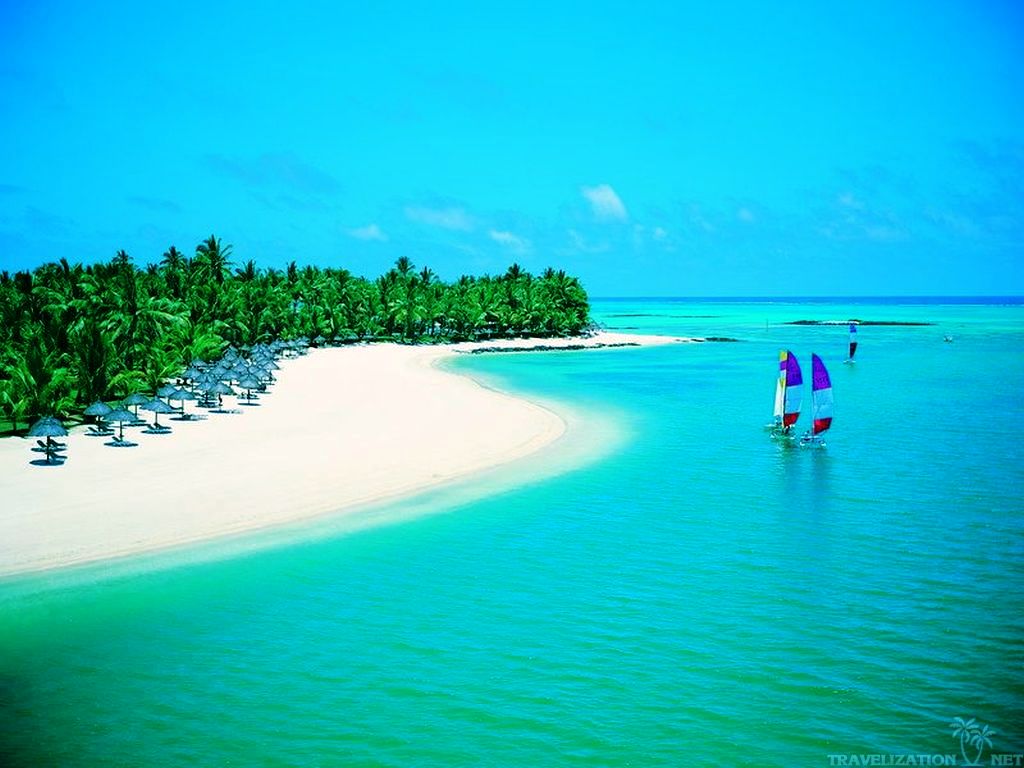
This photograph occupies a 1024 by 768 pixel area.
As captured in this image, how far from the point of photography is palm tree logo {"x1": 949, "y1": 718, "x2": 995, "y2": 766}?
469 inches

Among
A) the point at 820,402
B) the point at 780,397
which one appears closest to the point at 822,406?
the point at 820,402

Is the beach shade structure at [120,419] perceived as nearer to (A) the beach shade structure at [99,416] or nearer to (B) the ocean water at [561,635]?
(A) the beach shade structure at [99,416]

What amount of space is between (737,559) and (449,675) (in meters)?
8.72

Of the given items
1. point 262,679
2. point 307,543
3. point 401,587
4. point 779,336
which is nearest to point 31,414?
point 307,543

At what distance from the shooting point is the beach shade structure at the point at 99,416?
2823 centimetres

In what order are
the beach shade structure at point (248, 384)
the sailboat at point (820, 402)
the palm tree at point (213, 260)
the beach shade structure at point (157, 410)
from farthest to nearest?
the palm tree at point (213, 260)
the beach shade structure at point (248, 384)
the sailboat at point (820, 402)
the beach shade structure at point (157, 410)

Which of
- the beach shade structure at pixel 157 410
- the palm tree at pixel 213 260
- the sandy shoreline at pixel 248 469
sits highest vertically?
the palm tree at pixel 213 260

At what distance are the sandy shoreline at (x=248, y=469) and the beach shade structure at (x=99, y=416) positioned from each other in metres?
1.09

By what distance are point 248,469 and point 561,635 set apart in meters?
14.3

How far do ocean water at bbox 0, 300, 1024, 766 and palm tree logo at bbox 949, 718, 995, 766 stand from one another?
0.10 meters

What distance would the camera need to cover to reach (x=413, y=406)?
42906 mm

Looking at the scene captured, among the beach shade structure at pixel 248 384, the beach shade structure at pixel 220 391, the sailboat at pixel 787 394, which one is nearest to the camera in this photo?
the sailboat at pixel 787 394

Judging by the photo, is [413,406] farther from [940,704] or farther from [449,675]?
[940,704]

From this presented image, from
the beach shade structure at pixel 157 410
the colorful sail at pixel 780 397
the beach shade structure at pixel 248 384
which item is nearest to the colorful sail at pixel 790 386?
the colorful sail at pixel 780 397
